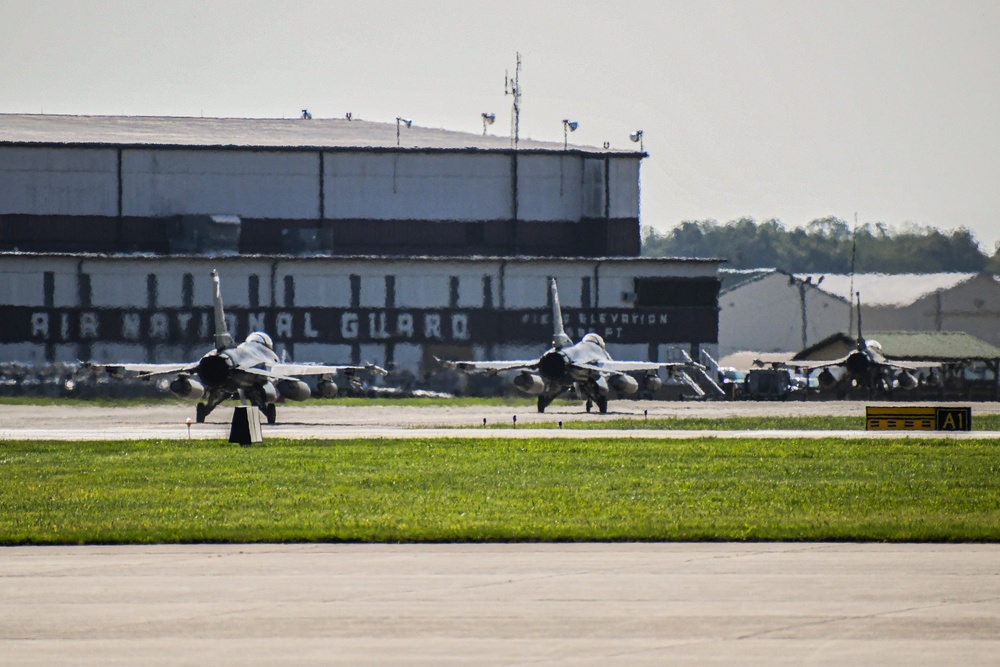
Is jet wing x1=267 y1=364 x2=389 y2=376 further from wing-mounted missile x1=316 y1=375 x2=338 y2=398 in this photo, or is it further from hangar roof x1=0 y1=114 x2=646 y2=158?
hangar roof x1=0 y1=114 x2=646 y2=158

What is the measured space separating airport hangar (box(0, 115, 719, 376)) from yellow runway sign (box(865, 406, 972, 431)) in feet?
138

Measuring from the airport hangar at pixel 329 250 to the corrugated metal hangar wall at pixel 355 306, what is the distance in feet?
0.35

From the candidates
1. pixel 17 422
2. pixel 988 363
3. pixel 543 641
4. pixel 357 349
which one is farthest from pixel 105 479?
pixel 988 363

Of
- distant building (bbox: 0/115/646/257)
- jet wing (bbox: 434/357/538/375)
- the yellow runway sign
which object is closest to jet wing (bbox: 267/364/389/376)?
jet wing (bbox: 434/357/538/375)

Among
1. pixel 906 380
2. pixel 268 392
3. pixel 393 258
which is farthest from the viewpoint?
pixel 393 258

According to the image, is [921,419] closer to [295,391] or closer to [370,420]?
[370,420]

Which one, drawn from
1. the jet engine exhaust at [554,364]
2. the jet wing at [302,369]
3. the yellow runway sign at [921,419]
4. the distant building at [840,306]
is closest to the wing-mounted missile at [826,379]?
the jet engine exhaust at [554,364]

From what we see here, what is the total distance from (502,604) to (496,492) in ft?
38.5

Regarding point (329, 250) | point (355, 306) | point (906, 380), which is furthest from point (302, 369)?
point (906, 380)

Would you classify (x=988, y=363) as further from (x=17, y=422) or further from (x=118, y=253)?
(x=17, y=422)

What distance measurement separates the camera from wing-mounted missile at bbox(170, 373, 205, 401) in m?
55.0

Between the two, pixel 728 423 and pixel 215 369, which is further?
pixel 215 369

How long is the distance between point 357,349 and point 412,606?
245 feet

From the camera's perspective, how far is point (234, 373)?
54.0 metres
